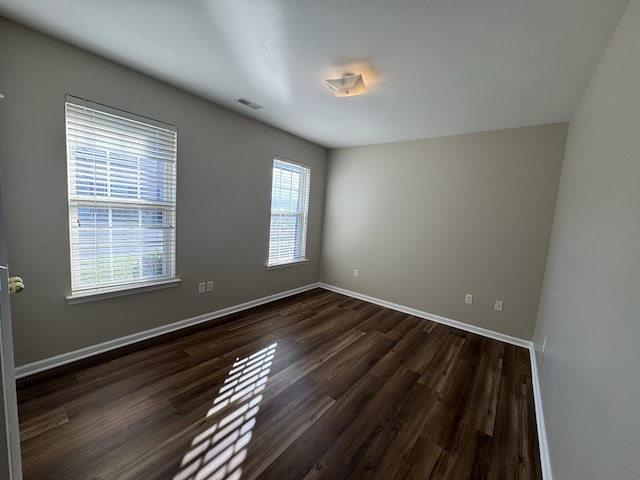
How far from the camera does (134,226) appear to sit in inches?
92.3

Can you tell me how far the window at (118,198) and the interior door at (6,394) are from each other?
141 centimetres

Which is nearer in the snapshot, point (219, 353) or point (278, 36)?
point (278, 36)

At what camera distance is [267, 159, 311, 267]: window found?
368 cm

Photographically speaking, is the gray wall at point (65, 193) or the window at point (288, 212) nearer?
the gray wall at point (65, 193)

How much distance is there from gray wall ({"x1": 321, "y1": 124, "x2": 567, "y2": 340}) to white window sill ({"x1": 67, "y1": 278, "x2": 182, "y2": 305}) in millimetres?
2600

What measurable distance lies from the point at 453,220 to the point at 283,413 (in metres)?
2.87

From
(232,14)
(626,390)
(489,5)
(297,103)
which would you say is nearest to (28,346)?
(232,14)

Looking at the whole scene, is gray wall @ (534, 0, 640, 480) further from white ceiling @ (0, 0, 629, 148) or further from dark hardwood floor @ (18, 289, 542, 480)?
dark hardwood floor @ (18, 289, 542, 480)

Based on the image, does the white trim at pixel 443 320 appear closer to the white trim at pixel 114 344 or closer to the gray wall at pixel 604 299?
the gray wall at pixel 604 299

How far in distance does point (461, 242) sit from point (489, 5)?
2.48 meters

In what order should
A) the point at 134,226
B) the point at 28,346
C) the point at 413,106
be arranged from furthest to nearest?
the point at 413,106, the point at 134,226, the point at 28,346

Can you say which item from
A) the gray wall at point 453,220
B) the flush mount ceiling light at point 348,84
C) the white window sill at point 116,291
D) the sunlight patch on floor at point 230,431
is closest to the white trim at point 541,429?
the gray wall at point 453,220

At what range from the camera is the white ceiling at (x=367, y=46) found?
138 cm

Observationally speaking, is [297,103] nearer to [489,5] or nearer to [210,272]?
[489,5]
